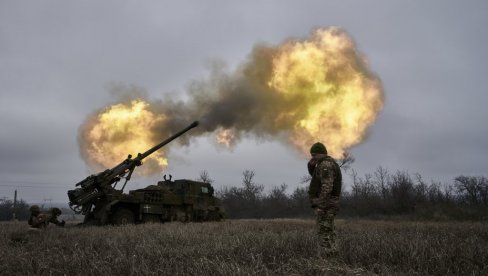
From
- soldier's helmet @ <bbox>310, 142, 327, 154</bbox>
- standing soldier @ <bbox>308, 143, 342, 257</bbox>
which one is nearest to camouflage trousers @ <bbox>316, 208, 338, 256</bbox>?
standing soldier @ <bbox>308, 143, 342, 257</bbox>

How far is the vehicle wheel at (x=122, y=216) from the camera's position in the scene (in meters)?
17.5

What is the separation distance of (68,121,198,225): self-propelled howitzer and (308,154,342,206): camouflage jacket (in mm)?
12295

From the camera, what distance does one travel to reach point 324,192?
22.4 ft

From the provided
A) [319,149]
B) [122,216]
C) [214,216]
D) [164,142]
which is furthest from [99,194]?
[319,149]

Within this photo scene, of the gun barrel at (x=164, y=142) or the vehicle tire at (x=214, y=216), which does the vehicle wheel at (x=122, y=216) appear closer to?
the gun barrel at (x=164, y=142)

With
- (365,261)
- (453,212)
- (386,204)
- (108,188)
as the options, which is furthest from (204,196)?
(386,204)

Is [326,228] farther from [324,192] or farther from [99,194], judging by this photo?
[99,194]

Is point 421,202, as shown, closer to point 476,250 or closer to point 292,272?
point 476,250

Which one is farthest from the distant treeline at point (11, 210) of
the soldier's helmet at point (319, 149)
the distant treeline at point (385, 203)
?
the soldier's helmet at point (319, 149)

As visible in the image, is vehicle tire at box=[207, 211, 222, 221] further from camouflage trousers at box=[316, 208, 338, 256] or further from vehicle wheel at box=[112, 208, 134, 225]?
camouflage trousers at box=[316, 208, 338, 256]

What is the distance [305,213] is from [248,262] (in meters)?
39.3

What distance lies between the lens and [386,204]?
37.0m

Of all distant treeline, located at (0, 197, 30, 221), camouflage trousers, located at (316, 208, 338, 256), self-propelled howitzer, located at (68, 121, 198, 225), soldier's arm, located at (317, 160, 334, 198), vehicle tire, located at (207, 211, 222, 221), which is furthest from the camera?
distant treeline, located at (0, 197, 30, 221)

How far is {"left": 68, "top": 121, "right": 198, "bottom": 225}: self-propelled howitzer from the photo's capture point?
17441 millimetres
